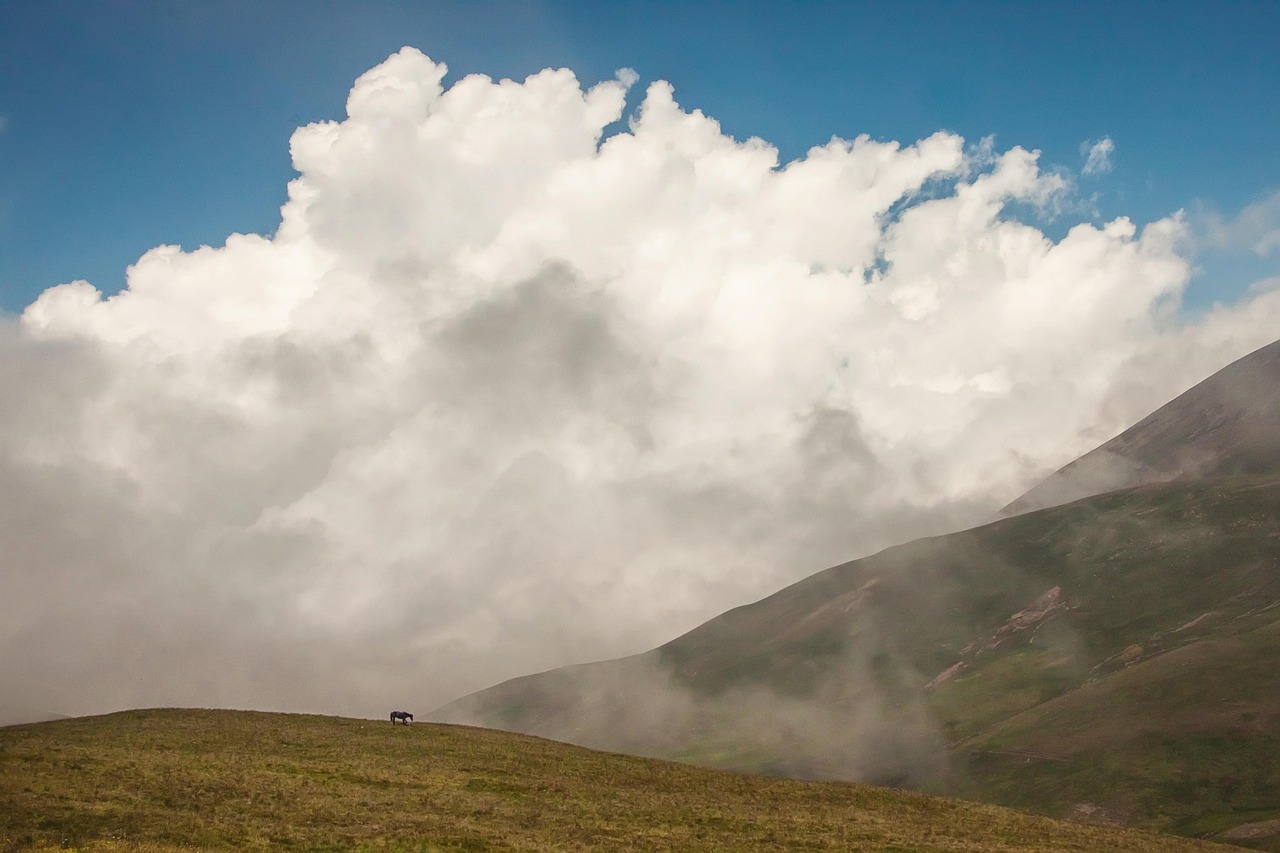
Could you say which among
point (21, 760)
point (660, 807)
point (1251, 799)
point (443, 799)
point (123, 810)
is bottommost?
point (1251, 799)

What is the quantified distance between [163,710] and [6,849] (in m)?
56.8

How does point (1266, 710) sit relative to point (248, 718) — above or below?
below

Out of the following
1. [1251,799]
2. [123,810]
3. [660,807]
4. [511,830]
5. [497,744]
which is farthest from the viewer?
[1251,799]

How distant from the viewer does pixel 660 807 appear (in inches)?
2712

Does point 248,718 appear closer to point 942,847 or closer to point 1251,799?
point 942,847

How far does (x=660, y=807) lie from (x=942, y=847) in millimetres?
20285

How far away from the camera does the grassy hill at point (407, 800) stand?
52.6 m

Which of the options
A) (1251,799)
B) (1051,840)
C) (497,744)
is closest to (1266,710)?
(1251,799)

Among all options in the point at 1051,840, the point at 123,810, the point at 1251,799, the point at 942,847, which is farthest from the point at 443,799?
the point at 1251,799

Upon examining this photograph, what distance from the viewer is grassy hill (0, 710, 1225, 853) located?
2072 inches

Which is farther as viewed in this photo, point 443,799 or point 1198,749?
point 1198,749

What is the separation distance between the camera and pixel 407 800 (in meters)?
63.4

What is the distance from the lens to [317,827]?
5406 cm

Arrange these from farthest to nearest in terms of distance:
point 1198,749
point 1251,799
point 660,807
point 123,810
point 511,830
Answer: point 1198,749
point 1251,799
point 660,807
point 511,830
point 123,810
